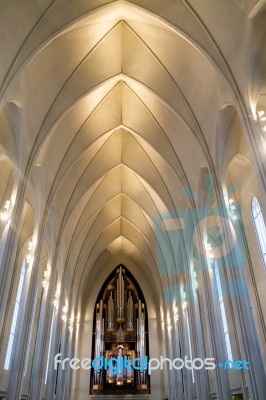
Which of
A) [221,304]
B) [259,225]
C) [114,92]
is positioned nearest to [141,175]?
[114,92]

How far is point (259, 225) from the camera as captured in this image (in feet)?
41.8

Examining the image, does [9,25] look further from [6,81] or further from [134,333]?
[134,333]

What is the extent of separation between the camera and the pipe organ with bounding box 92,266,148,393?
2206 centimetres

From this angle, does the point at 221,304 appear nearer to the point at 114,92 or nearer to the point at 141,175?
the point at 141,175

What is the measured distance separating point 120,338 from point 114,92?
660 inches

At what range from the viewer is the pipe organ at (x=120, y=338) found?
22062 mm

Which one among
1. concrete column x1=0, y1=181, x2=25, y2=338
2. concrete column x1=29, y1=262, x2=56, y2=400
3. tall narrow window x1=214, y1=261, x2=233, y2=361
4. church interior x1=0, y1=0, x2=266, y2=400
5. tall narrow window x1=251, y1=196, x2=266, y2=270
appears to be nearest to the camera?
concrete column x1=0, y1=181, x2=25, y2=338

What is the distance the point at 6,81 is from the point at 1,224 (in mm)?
6058

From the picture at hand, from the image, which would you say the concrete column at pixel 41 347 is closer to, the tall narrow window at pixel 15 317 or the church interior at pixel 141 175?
the church interior at pixel 141 175

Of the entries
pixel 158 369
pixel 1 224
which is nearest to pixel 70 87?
pixel 1 224

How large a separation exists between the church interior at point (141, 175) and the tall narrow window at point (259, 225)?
0.24 ft

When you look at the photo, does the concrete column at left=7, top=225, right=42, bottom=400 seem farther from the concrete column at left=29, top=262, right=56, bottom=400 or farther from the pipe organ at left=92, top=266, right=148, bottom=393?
the pipe organ at left=92, top=266, right=148, bottom=393

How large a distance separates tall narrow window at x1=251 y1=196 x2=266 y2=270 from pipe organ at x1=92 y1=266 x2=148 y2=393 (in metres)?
14.2

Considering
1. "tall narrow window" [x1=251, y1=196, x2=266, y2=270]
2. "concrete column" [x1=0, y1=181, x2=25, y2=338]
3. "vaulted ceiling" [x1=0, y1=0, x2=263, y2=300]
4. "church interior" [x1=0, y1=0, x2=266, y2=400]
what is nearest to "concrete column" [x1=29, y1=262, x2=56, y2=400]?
"church interior" [x1=0, y1=0, x2=266, y2=400]
